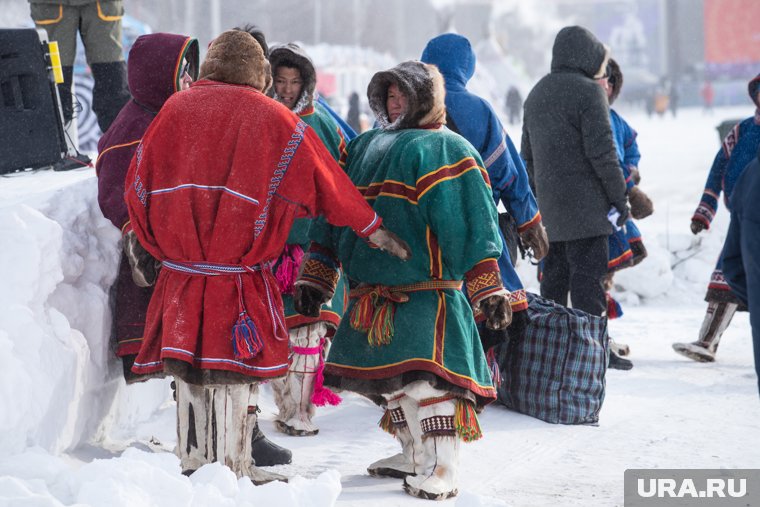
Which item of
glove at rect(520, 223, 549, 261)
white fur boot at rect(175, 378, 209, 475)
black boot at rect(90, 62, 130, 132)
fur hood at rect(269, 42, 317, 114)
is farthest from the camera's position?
black boot at rect(90, 62, 130, 132)

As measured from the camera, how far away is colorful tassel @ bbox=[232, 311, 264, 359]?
3.31m

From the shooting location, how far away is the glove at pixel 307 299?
150 inches

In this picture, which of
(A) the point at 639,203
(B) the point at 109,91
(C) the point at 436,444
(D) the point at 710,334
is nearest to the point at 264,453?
(C) the point at 436,444

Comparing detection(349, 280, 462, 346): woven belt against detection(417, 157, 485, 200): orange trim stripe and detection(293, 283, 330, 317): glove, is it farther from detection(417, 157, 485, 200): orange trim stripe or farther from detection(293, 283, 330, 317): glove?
detection(417, 157, 485, 200): orange trim stripe

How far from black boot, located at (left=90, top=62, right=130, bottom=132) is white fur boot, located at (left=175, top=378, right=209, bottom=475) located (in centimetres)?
253

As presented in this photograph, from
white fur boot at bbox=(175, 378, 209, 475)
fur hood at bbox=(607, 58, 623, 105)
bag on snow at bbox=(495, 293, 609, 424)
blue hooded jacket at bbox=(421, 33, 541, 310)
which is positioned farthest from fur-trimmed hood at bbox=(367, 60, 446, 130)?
fur hood at bbox=(607, 58, 623, 105)

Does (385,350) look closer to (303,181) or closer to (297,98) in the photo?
(303,181)

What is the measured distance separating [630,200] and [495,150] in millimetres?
1768

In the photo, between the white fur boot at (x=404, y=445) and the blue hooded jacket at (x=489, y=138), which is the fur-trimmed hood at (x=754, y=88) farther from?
the white fur boot at (x=404, y=445)

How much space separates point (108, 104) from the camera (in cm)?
559

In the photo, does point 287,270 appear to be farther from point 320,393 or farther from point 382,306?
point 382,306

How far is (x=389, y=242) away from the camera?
3.50 m

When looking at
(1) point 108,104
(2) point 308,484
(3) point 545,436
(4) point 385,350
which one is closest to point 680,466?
(3) point 545,436

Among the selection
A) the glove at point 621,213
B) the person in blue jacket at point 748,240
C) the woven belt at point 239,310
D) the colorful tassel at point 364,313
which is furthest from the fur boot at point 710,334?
the woven belt at point 239,310
